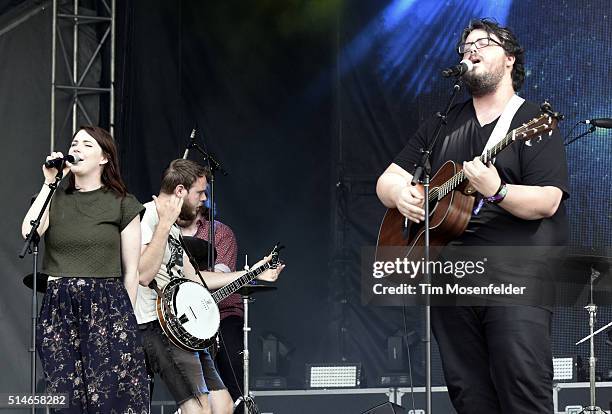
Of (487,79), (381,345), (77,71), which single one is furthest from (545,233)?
(77,71)

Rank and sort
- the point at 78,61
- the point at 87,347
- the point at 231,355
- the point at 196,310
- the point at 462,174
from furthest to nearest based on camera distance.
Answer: the point at 78,61, the point at 231,355, the point at 196,310, the point at 87,347, the point at 462,174

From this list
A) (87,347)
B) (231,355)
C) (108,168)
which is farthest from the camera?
(231,355)

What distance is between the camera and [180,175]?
6113 mm

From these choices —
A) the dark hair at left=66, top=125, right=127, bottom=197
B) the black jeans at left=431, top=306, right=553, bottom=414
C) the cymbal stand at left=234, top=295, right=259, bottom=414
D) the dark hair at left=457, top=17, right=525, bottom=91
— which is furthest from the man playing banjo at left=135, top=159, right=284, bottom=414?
the dark hair at left=457, top=17, right=525, bottom=91

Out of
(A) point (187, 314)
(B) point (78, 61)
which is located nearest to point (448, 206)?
(A) point (187, 314)

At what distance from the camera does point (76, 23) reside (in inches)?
298

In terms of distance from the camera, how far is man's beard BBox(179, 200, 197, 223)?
6.46 m

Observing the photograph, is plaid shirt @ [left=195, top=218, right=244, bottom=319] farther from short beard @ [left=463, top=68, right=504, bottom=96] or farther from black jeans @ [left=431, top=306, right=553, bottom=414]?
short beard @ [left=463, top=68, right=504, bottom=96]

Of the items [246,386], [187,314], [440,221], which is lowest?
[246,386]

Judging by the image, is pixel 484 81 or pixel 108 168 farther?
pixel 108 168

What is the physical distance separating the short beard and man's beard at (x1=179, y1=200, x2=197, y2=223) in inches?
107

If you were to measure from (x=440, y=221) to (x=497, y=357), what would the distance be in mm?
647

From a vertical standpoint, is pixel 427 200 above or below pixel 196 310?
above

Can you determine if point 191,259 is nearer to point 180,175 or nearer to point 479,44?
point 180,175
